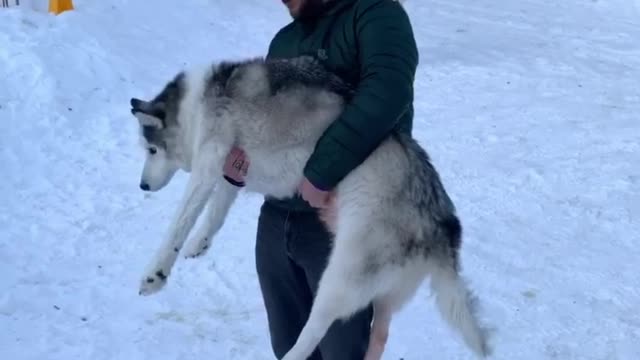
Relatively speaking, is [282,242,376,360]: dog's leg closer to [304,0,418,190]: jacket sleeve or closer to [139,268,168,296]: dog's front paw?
[304,0,418,190]: jacket sleeve

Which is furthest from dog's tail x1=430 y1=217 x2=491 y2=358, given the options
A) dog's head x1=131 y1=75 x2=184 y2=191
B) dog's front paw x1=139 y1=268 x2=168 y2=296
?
dog's head x1=131 y1=75 x2=184 y2=191

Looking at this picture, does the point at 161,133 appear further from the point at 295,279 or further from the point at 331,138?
the point at 331,138

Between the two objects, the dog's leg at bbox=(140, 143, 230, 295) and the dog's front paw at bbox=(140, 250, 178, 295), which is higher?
the dog's leg at bbox=(140, 143, 230, 295)

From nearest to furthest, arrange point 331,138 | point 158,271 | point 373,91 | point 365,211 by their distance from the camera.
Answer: point 373,91 < point 331,138 < point 365,211 < point 158,271

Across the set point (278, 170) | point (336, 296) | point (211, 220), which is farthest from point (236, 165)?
point (336, 296)

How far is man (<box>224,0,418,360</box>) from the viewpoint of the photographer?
9.62 ft

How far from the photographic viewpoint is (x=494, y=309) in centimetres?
546

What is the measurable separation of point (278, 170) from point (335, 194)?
0.28 m

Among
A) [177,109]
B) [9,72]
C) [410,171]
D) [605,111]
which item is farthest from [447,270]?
[605,111]

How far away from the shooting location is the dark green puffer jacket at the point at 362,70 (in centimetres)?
292

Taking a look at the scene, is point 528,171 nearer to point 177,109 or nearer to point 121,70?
point 121,70

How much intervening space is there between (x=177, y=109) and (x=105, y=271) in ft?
7.35

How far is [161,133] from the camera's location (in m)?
3.72

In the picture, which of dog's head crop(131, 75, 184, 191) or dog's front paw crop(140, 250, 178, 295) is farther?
dog's head crop(131, 75, 184, 191)
